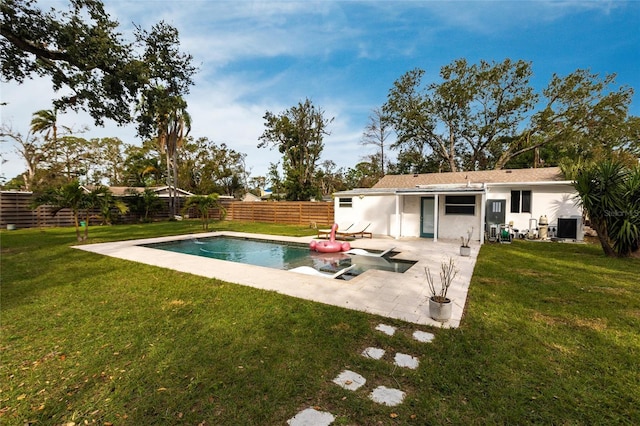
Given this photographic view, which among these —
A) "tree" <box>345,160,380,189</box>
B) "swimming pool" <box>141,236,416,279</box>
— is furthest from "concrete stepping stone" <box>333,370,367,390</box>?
"tree" <box>345,160,380,189</box>

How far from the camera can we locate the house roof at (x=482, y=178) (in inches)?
549

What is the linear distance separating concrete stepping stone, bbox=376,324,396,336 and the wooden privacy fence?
14.1 metres

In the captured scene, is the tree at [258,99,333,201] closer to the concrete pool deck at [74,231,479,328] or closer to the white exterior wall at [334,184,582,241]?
the white exterior wall at [334,184,582,241]

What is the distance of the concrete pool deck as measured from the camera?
447cm

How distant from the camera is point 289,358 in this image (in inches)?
119

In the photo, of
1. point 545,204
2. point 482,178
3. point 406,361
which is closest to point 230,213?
point 482,178

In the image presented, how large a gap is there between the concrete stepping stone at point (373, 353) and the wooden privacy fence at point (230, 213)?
14613 millimetres

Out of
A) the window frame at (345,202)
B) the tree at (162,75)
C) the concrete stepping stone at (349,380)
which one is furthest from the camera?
the window frame at (345,202)

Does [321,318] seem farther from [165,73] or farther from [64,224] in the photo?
[64,224]

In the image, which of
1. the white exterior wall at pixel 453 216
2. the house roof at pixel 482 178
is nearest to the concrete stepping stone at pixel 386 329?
the white exterior wall at pixel 453 216

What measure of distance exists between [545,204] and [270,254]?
1264 cm

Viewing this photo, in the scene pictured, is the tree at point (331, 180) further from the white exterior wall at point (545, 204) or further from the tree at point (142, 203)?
the white exterior wall at point (545, 204)

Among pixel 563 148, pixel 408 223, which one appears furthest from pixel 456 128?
pixel 408 223

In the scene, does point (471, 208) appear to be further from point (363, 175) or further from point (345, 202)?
point (363, 175)
